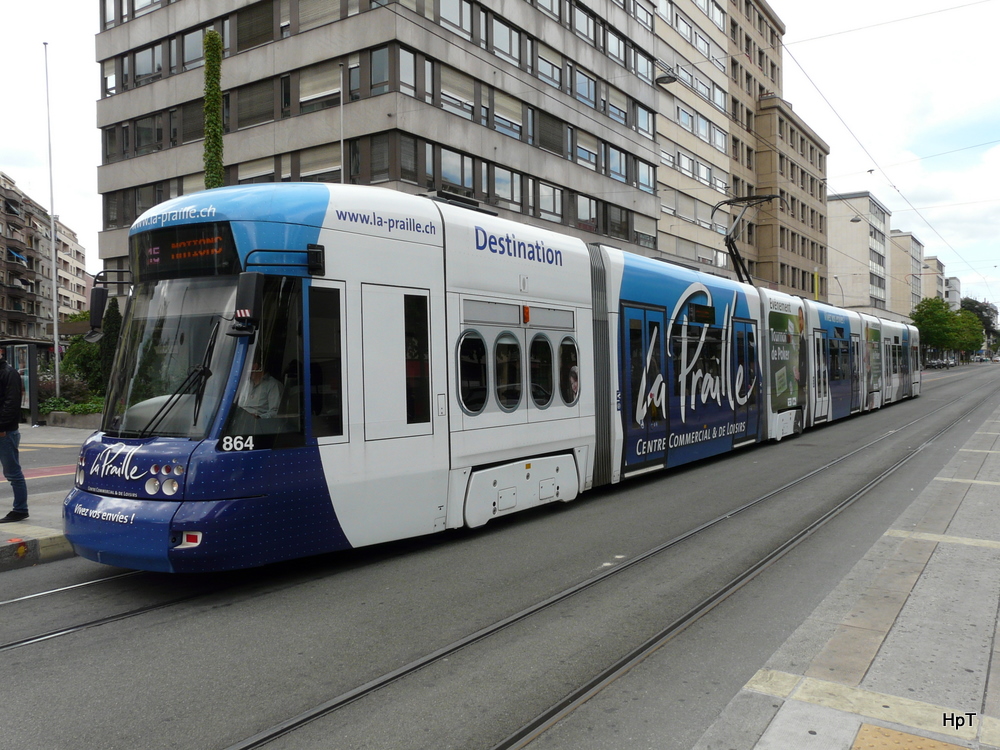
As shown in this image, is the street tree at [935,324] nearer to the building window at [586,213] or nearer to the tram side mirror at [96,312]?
the building window at [586,213]

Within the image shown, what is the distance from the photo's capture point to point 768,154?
191 feet

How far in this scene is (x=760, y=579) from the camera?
6297 millimetres

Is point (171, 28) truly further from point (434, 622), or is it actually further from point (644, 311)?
point (434, 622)

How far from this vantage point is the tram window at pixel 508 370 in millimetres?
8047

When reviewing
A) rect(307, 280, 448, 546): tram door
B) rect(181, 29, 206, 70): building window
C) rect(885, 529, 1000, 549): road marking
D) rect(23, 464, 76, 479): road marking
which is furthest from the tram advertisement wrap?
rect(181, 29, 206, 70): building window

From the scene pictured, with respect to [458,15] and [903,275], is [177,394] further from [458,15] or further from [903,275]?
[903,275]

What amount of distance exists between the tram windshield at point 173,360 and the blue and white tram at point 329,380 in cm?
2

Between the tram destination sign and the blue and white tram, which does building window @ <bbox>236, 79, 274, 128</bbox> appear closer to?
the blue and white tram

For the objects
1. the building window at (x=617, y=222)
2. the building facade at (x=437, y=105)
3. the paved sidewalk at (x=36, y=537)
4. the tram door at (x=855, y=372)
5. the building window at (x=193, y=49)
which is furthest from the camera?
the building window at (x=617, y=222)

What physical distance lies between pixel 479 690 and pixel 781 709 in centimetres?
152

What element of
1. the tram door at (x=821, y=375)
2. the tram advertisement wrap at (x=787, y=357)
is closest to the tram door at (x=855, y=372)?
the tram door at (x=821, y=375)

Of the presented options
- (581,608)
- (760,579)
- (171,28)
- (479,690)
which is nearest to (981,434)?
(760,579)

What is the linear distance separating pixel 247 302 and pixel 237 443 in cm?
105

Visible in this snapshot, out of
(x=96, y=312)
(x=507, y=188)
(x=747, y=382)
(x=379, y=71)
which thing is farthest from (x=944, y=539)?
(x=507, y=188)
